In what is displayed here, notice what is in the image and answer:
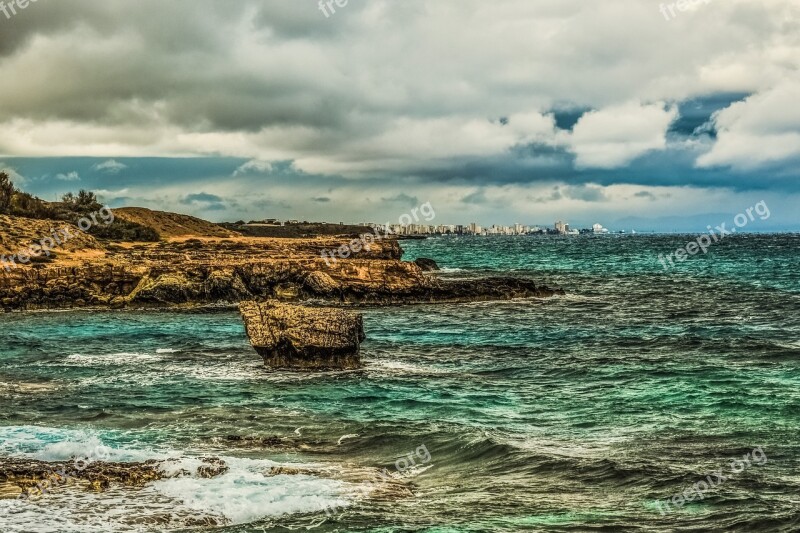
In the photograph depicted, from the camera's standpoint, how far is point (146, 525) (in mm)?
11992

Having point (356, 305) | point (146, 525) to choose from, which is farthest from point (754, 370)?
point (356, 305)

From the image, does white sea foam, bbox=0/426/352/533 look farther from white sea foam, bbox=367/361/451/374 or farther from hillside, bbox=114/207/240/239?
hillside, bbox=114/207/240/239

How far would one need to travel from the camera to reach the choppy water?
12875 millimetres

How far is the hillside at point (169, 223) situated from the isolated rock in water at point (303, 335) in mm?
56570

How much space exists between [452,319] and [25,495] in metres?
32.0

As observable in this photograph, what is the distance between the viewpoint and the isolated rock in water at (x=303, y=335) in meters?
26.0

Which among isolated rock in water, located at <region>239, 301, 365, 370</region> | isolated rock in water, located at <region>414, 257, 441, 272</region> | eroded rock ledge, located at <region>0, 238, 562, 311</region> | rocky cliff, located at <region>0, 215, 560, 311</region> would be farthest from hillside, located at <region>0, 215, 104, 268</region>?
isolated rock in water, located at <region>414, 257, 441, 272</region>

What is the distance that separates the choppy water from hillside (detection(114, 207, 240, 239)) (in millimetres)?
46651

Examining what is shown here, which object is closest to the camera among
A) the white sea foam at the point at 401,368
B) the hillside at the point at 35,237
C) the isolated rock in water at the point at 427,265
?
the white sea foam at the point at 401,368

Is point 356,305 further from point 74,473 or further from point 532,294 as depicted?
point 74,473

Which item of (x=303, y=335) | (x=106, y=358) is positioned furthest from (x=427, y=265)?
(x=303, y=335)

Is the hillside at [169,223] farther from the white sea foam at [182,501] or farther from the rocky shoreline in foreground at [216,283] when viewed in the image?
the white sea foam at [182,501]

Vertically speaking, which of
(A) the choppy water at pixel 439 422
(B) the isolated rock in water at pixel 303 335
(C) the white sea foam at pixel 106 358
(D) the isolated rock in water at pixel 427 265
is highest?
(D) the isolated rock in water at pixel 427 265

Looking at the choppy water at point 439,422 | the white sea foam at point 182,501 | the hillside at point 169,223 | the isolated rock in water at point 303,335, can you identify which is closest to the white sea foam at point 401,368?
the choppy water at point 439,422
